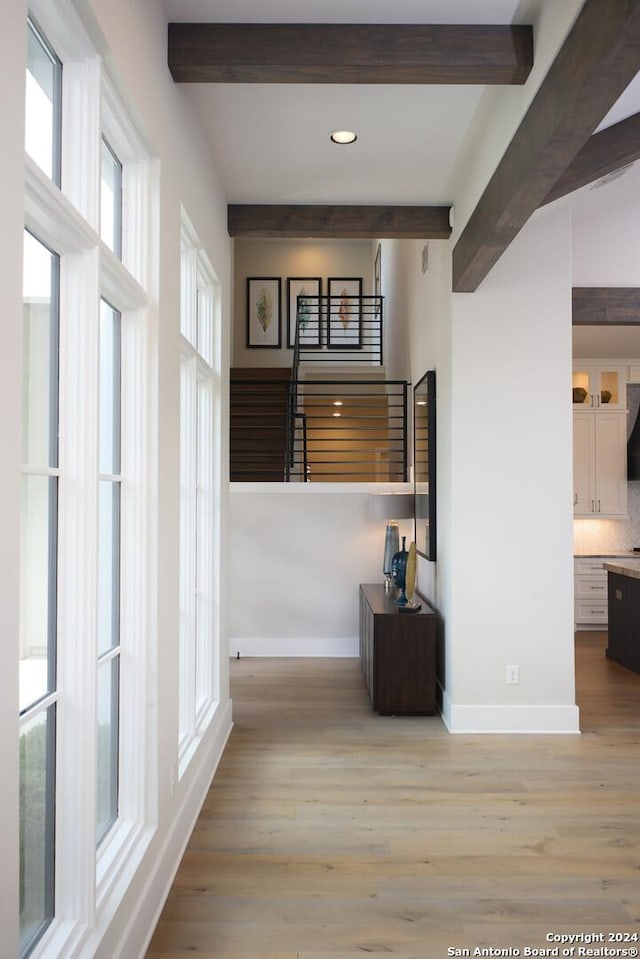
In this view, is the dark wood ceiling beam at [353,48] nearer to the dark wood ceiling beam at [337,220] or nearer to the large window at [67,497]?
the large window at [67,497]

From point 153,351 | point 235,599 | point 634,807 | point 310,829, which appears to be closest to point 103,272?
point 153,351

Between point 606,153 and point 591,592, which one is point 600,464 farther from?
point 606,153

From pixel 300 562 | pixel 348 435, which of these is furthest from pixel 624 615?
pixel 348 435

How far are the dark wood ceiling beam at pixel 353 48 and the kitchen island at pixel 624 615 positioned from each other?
448 centimetres

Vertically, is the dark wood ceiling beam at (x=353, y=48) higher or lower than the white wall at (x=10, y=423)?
higher

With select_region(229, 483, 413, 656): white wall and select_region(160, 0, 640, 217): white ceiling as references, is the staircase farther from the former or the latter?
select_region(160, 0, 640, 217): white ceiling

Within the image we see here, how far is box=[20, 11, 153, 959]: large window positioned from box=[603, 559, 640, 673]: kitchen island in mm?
4933

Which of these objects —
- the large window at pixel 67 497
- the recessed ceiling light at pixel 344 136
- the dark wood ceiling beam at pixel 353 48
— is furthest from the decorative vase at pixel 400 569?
the dark wood ceiling beam at pixel 353 48

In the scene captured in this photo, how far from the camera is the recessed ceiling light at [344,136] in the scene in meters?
3.55

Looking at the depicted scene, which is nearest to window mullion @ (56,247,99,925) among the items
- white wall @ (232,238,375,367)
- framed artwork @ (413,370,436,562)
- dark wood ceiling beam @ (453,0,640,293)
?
dark wood ceiling beam @ (453,0,640,293)

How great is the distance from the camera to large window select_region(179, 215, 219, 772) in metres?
3.34

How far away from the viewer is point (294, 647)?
6.52 m

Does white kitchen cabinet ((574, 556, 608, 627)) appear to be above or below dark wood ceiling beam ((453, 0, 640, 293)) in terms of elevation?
below

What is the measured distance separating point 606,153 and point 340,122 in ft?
4.33
